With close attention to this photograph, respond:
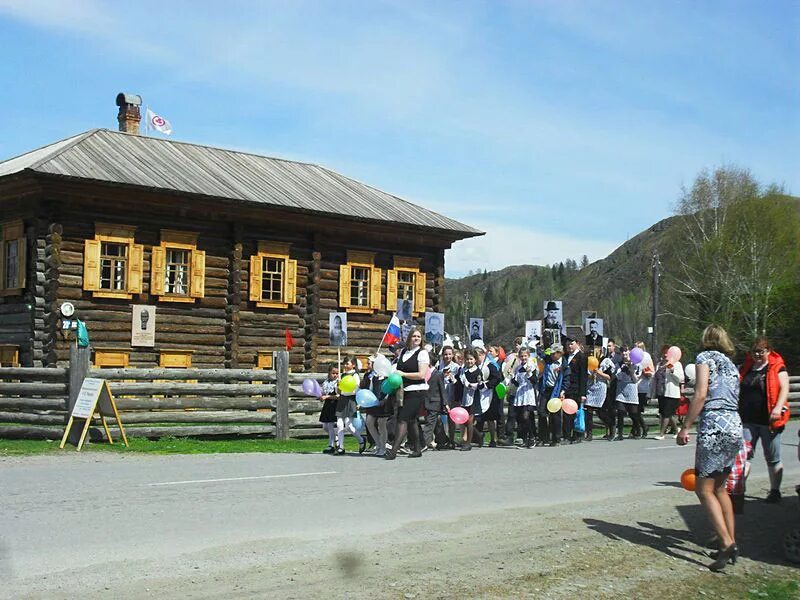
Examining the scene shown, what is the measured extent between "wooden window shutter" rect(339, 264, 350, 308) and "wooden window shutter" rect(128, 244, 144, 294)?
730cm

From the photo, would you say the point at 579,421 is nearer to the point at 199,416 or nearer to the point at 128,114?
the point at 199,416

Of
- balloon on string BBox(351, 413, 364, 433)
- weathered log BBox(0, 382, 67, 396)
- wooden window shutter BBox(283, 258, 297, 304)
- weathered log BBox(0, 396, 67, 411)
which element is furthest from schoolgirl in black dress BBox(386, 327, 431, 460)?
wooden window shutter BBox(283, 258, 297, 304)

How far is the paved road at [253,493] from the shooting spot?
830 cm

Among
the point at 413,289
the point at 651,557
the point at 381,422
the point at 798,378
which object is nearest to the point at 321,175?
the point at 413,289

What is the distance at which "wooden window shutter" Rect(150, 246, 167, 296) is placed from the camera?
101ft

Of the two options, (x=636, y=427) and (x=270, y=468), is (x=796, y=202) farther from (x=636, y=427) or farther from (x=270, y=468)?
(x=270, y=468)

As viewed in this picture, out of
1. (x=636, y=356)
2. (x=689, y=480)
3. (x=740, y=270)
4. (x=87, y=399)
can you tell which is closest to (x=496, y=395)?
(x=636, y=356)

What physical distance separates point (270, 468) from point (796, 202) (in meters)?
59.4

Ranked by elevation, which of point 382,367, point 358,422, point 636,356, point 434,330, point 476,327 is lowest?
point 358,422

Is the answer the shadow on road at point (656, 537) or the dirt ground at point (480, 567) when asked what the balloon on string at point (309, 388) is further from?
the shadow on road at point (656, 537)

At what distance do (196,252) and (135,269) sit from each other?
2153 mm

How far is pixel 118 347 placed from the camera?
99.0 feet

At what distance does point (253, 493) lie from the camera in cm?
1114

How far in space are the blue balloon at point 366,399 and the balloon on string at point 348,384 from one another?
765 millimetres
